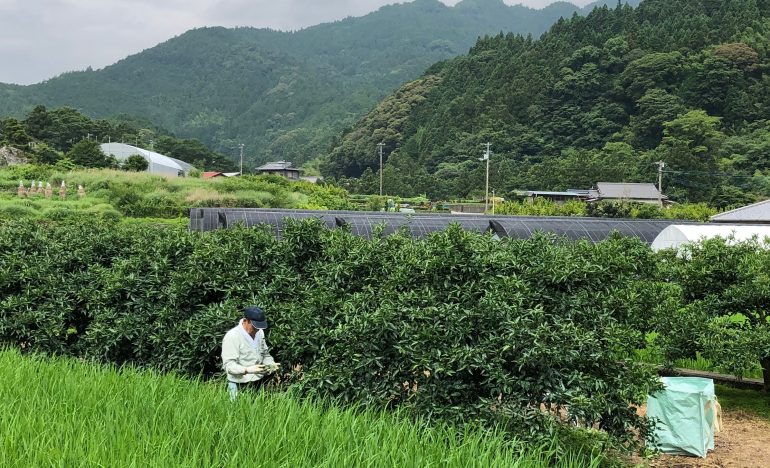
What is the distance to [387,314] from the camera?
4.36 metres

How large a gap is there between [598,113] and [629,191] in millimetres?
16439

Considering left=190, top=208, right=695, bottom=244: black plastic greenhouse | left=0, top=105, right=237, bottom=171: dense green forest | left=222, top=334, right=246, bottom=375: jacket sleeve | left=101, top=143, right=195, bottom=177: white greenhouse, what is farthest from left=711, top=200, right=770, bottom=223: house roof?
left=101, top=143, right=195, bottom=177: white greenhouse

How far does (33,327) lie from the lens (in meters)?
6.38

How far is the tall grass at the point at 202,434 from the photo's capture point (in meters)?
2.96

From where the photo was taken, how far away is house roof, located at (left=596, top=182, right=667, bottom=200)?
138 ft

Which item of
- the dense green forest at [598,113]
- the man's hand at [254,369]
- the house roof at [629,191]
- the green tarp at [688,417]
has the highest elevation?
the dense green forest at [598,113]

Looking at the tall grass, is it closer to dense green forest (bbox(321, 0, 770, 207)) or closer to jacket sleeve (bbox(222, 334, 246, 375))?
jacket sleeve (bbox(222, 334, 246, 375))

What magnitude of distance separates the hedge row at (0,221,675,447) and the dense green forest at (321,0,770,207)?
37203mm

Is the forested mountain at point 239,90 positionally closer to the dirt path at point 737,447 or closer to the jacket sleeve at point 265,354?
the dirt path at point 737,447

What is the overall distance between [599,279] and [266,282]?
9.28 feet

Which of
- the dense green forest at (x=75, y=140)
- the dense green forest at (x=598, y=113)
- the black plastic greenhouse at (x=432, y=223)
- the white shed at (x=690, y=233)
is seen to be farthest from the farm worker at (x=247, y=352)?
the dense green forest at (x=75, y=140)

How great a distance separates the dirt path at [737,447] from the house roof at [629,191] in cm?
3663

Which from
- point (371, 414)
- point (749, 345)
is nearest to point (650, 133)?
point (749, 345)

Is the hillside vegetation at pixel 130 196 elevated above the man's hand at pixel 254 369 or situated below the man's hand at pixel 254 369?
above
